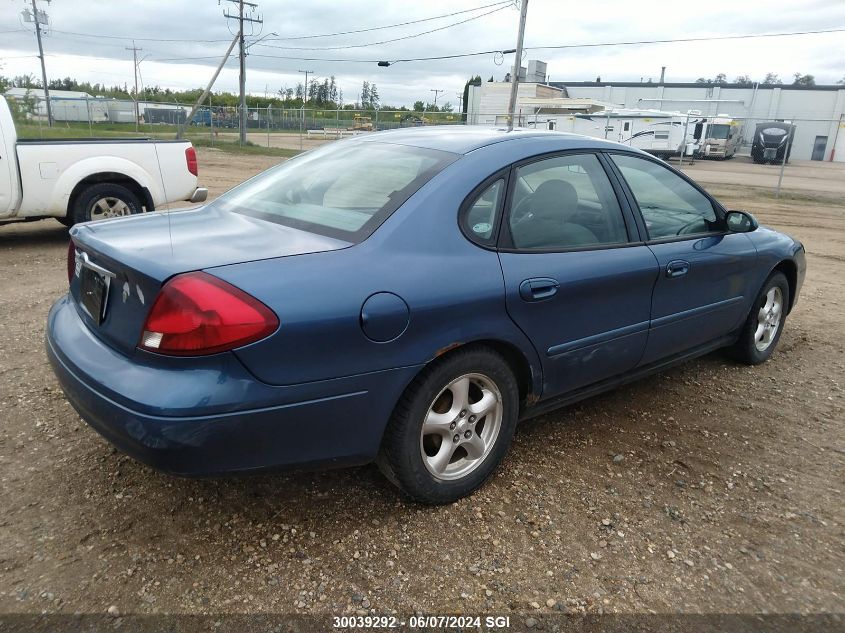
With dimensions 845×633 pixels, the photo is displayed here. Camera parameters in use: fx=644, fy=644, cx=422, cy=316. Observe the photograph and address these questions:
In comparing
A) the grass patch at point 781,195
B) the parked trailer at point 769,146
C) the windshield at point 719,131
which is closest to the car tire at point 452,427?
the grass patch at point 781,195

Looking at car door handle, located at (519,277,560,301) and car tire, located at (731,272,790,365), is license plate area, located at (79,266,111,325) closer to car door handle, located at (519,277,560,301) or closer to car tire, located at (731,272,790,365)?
car door handle, located at (519,277,560,301)

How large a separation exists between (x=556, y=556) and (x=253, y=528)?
122 cm

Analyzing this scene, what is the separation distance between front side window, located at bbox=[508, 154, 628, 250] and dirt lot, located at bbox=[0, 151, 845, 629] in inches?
43.5

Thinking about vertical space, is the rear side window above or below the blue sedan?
above

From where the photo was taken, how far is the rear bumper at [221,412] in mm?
2098

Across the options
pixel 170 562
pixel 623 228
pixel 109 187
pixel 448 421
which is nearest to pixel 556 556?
pixel 448 421

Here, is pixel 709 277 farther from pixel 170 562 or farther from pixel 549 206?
pixel 170 562

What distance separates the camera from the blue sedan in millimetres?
2148

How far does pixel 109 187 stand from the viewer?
296 inches

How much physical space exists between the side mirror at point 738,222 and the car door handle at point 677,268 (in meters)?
0.64

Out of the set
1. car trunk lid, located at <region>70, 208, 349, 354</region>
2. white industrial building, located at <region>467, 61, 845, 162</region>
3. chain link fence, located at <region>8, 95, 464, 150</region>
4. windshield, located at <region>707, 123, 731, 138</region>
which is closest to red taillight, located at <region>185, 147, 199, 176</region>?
car trunk lid, located at <region>70, 208, 349, 354</region>

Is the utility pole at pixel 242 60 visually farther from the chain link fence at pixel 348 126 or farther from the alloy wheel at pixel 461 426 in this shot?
the alloy wheel at pixel 461 426

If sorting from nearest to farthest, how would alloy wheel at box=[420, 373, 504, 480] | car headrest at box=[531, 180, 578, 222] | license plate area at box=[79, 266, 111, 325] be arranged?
1. license plate area at box=[79, 266, 111, 325]
2. alloy wheel at box=[420, 373, 504, 480]
3. car headrest at box=[531, 180, 578, 222]

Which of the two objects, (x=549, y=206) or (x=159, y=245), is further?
(x=549, y=206)
